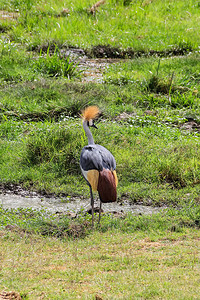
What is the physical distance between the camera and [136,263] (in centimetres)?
473

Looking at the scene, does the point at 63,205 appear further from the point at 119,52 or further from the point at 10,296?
the point at 119,52

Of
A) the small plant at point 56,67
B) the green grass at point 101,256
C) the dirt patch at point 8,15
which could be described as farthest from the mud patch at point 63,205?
the dirt patch at point 8,15

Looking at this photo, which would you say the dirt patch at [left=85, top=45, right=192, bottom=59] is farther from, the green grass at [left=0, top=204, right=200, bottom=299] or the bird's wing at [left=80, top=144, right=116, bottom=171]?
the bird's wing at [left=80, top=144, right=116, bottom=171]

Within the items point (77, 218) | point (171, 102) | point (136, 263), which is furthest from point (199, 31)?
point (136, 263)

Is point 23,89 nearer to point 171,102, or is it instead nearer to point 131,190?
point 171,102

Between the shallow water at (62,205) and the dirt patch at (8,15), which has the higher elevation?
the dirt patch at (8,15)

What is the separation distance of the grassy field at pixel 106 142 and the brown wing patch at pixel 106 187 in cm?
42

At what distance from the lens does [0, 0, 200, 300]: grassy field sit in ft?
14.9

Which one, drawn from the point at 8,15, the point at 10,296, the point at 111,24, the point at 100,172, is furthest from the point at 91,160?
the point at 8,15

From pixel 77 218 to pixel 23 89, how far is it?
5.40 meters

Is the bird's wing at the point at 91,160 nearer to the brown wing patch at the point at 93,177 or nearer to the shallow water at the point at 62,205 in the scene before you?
the brown wing patch at the point at 93,177

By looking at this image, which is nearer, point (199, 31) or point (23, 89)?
point (23, 89)

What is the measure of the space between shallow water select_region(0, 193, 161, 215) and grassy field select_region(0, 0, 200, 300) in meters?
0.18

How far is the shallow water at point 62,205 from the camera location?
7.06 metres
